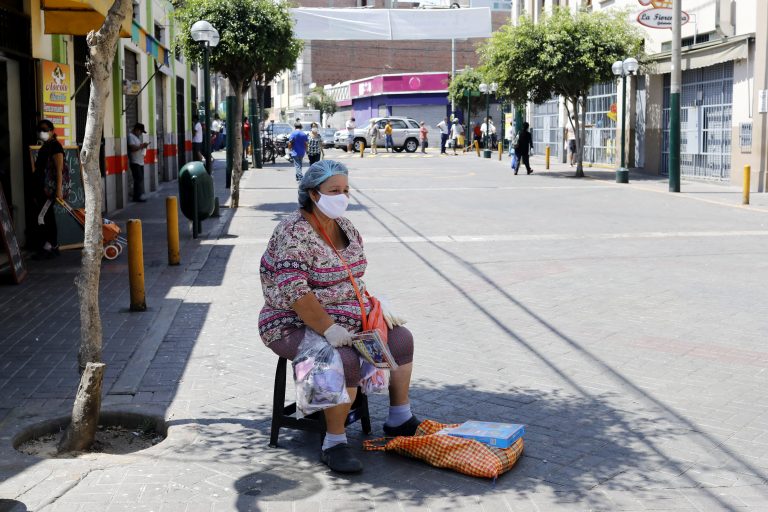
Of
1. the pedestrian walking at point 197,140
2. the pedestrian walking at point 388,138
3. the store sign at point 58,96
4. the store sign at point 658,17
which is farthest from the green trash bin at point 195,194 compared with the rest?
the pedestrian walking at point 388,138

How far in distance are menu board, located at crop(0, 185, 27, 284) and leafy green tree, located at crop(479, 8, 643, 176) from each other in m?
19.6

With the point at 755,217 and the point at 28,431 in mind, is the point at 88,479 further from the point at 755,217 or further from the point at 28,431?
the point at 755,217

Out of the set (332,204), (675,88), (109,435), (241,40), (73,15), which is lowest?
(109,435)

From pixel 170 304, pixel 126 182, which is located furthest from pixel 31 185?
pixel 126 182

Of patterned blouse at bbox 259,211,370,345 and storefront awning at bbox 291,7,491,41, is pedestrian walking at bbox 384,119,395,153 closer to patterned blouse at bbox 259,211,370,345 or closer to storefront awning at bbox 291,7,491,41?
storefront awning at bbox 291,7,491,41

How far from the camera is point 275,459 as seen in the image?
16.6ft

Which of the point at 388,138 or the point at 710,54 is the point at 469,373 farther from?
the point at 388,138

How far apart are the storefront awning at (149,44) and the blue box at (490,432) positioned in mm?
16506

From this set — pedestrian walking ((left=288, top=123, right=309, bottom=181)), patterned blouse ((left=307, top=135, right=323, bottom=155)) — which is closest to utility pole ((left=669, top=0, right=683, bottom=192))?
pedestrian walking ((left=288, top=123, right=309, bottom=181))

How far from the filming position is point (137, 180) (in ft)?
68.0

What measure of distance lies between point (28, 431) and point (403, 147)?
1766 inches

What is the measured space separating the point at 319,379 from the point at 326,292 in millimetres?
469

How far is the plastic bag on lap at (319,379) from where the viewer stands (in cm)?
483

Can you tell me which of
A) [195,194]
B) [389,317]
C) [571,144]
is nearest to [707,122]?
[571,144]
